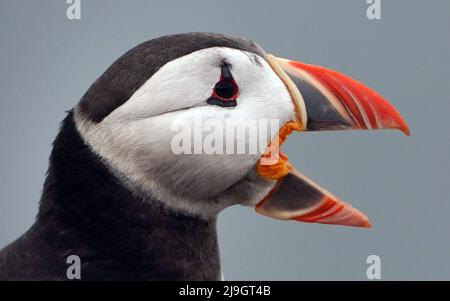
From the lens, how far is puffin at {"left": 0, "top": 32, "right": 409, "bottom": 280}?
1595mm

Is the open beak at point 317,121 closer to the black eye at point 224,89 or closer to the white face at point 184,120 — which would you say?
the white face at point 184,120

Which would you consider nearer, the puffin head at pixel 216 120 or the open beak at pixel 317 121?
the puffin head at pixel 216 120

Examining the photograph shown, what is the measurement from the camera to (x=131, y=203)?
1.63 meters

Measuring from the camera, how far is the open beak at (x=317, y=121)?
1728mm

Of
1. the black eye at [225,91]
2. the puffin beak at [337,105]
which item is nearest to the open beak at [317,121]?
the puffin beak at [337,105]

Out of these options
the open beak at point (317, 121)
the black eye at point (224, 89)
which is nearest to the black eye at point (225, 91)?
the black eye at point (224, 89)

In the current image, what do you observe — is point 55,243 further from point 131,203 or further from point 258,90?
point 258,90

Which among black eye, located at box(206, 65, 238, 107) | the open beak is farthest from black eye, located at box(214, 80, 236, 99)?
the open beak

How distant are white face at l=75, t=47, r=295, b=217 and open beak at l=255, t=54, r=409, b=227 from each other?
38mm

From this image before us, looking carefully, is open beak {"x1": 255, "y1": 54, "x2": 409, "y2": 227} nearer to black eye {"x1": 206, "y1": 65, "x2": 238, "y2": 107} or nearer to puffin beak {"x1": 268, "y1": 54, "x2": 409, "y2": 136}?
puffin beak {"x1": 268, "y1": 54, "x2": 409, "y2": 136}

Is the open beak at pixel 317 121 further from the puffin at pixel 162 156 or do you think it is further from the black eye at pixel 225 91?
the black eye at pixel 225 91

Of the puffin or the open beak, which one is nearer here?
the puffin
